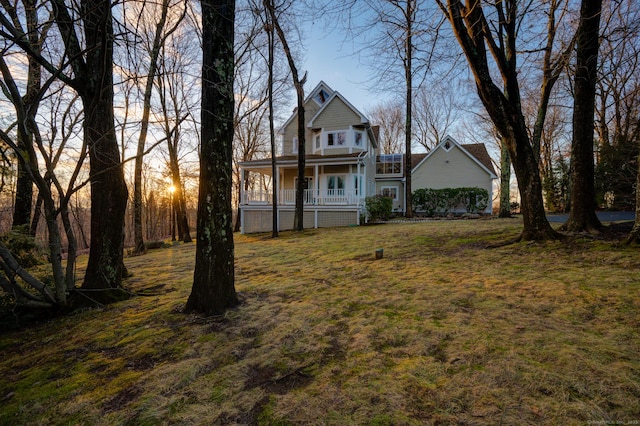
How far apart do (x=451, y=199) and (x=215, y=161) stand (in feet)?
63.1

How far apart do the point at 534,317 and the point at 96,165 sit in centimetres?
599

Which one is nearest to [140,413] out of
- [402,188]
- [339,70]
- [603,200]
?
[339,70]

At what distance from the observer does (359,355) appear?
7.84ft

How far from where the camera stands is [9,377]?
2465 millimetres

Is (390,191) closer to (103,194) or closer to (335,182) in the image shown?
(335,182)

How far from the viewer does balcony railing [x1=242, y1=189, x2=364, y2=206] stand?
15.0 m

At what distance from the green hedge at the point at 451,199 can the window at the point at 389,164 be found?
15.5 feet

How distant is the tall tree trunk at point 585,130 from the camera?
20.0ft

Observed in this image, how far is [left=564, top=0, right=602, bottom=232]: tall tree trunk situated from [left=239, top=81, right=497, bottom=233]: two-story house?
890 cm

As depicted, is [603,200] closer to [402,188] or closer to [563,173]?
[563,173]

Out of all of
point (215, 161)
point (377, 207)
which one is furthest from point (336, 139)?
point (215, 161)

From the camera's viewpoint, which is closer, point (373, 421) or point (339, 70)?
point (373, 421)

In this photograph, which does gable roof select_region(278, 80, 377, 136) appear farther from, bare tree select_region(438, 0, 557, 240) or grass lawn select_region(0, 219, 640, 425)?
grass lawn select_region(0, 219, 640, 425)

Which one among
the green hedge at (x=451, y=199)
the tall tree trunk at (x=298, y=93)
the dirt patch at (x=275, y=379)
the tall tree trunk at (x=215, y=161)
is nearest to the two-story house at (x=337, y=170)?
the tall tree trunk at (x=298, y=93)
